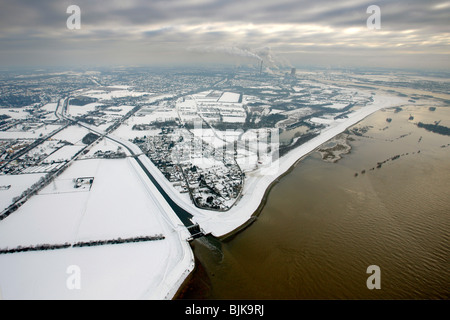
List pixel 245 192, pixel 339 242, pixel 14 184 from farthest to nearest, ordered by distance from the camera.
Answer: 1. pixel 14 184
2. pixel 245 192
3. pixel 339 242

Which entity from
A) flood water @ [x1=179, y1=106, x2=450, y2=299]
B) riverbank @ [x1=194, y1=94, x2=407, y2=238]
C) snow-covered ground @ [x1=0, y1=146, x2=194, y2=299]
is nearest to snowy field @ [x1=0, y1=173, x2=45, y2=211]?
snow-covered ground @ [x1=0, y1=146, x2=194, y2=299]

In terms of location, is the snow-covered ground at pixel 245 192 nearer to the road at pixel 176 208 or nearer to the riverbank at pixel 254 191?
the riverbank at pixel 254 191

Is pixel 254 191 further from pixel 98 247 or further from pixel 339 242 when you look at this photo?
pixel 98 247

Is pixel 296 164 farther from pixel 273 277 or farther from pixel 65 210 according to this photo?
pixel 65 210

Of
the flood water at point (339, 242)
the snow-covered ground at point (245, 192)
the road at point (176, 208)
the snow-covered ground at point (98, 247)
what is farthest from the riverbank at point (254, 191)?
the snow-covered ground at point (98, 247)

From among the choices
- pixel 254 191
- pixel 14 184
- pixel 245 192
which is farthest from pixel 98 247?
pixel 14 184

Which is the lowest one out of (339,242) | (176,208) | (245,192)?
(339,242)

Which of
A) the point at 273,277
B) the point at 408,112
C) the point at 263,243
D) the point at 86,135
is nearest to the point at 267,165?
the point at 263,243

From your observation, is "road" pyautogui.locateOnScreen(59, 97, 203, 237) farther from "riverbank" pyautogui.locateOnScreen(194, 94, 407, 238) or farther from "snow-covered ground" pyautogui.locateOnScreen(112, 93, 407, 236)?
"riverbank" pyautogui.locateOnScreen(194, 94, 407, 238)
